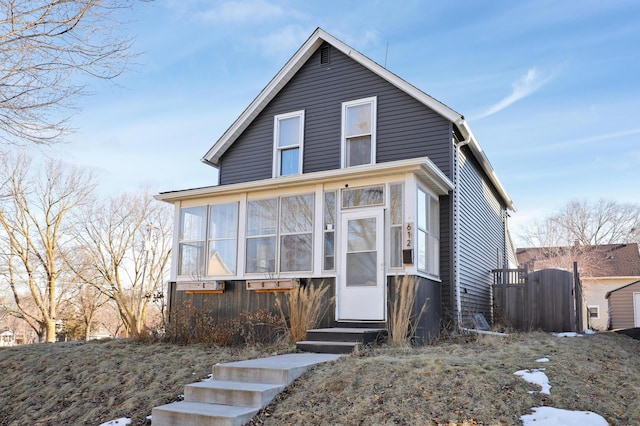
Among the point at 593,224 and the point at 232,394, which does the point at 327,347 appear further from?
the point at 593,224

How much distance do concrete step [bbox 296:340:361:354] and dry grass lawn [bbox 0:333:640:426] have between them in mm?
327

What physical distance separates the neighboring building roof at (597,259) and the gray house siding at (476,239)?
475 inches

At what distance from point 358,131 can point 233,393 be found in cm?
734

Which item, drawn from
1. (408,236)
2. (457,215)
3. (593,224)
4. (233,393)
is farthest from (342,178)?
(593,224)

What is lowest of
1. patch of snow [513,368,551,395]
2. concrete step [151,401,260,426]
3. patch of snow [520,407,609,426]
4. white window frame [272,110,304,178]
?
concrete step [151,401,260,426]

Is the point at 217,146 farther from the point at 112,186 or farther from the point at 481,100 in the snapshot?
the point at 112,186

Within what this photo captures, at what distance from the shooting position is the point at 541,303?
12367 millimetres

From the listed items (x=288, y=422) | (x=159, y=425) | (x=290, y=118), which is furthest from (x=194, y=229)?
(x=288, y=422)

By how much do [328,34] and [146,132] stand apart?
6.56 meters

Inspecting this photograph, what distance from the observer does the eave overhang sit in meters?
9.49

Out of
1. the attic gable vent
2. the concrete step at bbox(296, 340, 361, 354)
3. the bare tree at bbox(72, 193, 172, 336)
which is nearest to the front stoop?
the concrete step at bbox(296, 340, 361, 354)

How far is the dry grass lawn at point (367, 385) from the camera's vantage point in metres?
5.07

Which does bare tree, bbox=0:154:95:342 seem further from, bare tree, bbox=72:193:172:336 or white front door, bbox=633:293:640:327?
white front door, bbox=633:293:640:327

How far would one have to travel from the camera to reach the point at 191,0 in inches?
369
